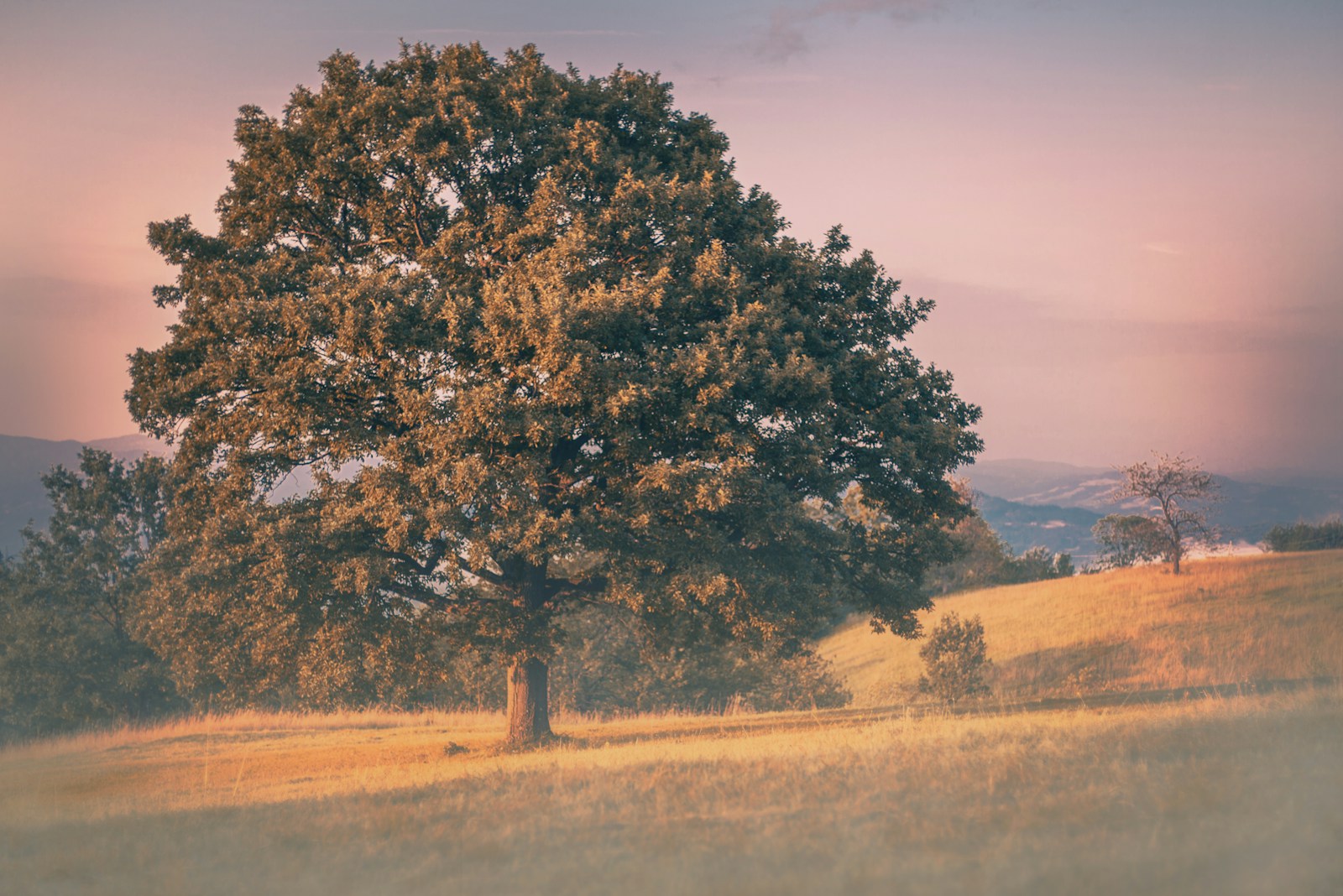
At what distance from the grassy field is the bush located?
21.9 metres

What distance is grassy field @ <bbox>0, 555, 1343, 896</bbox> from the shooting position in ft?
31.9

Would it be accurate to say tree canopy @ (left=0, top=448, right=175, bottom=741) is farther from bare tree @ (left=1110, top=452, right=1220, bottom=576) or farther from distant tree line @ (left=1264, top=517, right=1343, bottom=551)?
distant tree line @ (left=1264, top=517, right=1343, bottom=551)

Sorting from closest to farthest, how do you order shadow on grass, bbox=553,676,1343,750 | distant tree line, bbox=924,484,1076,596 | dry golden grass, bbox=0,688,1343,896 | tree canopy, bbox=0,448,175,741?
1. dry golden grass, bbox=0,688,1343,896
2. shadow on grass, bbox=553,676,1343,750
3. tree canopy, bbox=0,448,175,741
4. distant tree line, bbox=924,484,1076,596

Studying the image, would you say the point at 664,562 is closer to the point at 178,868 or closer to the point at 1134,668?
the point at 178,868

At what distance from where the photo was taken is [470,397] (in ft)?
68.9

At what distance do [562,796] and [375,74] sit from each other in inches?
795

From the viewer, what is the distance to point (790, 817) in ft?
39.4

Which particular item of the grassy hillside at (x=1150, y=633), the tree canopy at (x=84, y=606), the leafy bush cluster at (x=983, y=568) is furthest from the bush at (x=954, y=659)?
the leafy bush cluster at (x=983, y=568)

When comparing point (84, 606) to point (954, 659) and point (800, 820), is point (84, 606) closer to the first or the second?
point (954, 659)

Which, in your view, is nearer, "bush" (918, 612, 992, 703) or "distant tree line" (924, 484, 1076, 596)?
A: "bush" (918, 612, 992, 703)

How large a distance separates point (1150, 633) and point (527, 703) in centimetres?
4053

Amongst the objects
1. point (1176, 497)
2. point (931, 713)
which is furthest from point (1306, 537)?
point (931, 713)

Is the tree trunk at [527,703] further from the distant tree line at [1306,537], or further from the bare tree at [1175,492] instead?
the distant tree line at [1306,537]

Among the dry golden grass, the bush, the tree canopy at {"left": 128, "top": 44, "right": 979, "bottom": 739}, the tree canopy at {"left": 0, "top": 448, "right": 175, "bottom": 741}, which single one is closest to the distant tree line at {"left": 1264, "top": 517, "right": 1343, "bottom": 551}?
the bush
